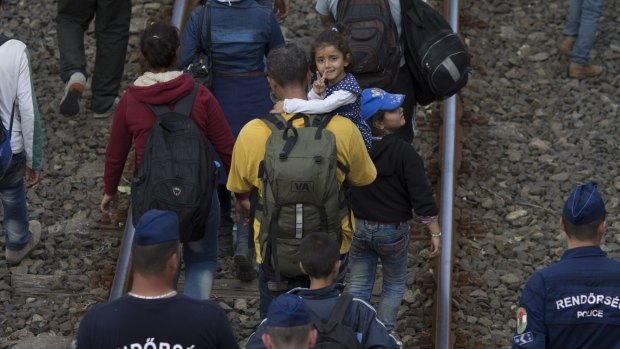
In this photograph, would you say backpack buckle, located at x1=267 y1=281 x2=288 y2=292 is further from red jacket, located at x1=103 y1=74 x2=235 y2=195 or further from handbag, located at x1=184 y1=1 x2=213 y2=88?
handbag, located at x1=184 y1=1 x2=213 y2=88

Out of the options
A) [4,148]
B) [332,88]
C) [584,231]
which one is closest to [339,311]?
[584,231]

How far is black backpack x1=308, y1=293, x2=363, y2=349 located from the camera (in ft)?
16.9

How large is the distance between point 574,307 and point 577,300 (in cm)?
3

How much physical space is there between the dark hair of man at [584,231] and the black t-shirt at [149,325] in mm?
1564

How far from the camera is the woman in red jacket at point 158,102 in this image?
6797mm

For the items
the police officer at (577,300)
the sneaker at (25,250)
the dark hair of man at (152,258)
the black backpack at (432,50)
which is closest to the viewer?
the dark hair of man at (152,258)

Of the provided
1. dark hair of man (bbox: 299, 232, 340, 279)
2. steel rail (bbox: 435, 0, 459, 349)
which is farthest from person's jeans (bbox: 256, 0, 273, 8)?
dark hair of man (bbox: 299, 232, 340, 279)

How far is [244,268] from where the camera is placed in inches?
324

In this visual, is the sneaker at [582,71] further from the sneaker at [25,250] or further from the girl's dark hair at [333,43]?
the sneaker at [25,250]

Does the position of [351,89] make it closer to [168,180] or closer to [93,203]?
[168,180]

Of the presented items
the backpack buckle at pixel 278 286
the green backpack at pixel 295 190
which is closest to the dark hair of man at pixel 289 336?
the green backpack at pixel 295 190

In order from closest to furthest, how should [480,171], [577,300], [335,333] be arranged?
[335,333], [577,300], [480,171]

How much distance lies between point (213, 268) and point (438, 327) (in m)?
1.41

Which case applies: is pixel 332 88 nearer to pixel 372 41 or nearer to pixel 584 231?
pixel 372 41
